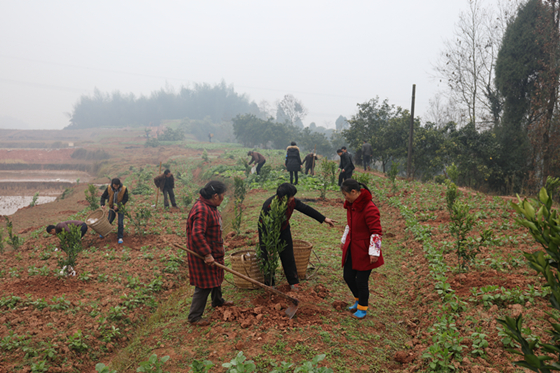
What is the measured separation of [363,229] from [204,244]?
6.35ft

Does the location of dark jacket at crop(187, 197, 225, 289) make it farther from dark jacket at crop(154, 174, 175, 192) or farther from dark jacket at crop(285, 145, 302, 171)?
dark jacket at crop(285, 145, 302, 171)

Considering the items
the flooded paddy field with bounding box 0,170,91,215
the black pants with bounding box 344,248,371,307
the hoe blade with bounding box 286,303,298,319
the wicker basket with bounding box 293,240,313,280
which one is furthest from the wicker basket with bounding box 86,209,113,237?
the flooded paddy field with bounding box 0,170,91,215

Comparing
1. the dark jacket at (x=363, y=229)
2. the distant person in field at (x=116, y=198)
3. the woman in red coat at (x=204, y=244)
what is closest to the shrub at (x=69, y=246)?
the distant person in field at (x=116, y=198)

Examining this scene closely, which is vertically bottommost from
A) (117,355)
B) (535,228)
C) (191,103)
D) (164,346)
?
(117,355)

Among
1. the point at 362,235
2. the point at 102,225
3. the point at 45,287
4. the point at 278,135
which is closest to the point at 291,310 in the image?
the point at 362,235

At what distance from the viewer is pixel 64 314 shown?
14.6ft

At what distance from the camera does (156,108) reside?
349 feet

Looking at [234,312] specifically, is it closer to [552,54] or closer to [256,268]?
[256,268]

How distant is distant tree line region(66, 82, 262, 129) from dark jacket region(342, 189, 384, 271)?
10134cm

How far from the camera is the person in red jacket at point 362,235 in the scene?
368cm

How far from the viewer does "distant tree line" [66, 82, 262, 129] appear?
10412 cm

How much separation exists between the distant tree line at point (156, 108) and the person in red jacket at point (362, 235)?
332 feet

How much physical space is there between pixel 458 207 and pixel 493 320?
188 cm

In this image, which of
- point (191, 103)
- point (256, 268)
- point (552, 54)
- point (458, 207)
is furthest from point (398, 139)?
point (191, 103)
